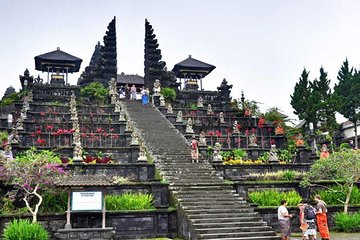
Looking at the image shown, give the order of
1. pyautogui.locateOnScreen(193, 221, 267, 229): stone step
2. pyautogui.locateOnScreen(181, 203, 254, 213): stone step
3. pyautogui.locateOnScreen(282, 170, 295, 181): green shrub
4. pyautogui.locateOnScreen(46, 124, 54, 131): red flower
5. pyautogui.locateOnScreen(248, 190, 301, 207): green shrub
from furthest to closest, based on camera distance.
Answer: pyautogui.locateOnScreen(46, 124, 54, 131): red flower → pyautogui.locateOnScreen(282, 170, 295, 181): green shrub → pyautogui.locateOnScreen(248, 190, 301, 207): green shrub → pyautogui.locateOnScreen(181, 203, 254, 213): stone step → pyautogui.locateOnScreen(193, 221, 267, 229): stone step

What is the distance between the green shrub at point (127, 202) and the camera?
52.9 feet

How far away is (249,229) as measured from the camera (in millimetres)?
14984

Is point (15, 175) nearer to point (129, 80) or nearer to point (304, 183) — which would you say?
point (304, 183)

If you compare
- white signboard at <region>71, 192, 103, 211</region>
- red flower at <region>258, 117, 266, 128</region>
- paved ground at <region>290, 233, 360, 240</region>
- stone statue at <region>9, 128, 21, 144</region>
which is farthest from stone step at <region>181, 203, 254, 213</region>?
red flower at <region>258, 117, 266, 128</region>

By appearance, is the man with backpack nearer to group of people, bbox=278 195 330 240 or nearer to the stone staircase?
group of people, bbox=278 195 330 240

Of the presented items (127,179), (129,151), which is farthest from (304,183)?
(129,151)

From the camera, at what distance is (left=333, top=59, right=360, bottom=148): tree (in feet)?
128

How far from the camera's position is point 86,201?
15.0 metres

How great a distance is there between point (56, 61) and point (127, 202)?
2995 cm

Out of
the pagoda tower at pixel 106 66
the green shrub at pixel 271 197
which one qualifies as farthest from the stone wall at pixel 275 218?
the pagoda tower at pixel 106 66

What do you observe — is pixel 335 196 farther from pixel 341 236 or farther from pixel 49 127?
pixel 49 127

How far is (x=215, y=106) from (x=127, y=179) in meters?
21.7

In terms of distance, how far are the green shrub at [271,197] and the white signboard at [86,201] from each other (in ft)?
19.2

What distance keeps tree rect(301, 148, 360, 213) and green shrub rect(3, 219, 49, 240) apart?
31.9 feet
